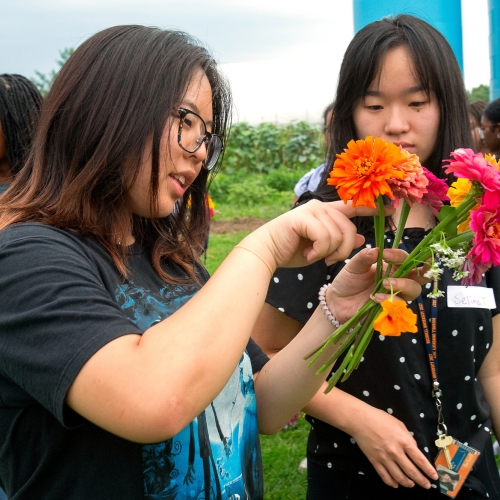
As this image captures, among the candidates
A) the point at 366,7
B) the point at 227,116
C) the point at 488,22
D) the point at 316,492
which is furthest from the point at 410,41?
the point at 488,22

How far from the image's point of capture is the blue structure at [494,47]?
563 cm

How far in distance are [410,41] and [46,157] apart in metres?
1.08

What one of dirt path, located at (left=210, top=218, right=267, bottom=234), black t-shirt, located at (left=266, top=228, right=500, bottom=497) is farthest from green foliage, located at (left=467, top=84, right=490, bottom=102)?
black t-shirt, located at (left=266, top=228, right=500, bottom=497)

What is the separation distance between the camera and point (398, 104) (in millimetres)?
1791

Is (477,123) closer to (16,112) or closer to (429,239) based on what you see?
(16,112)

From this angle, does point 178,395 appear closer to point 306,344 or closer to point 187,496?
point 187,496

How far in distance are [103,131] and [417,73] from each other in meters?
0.97

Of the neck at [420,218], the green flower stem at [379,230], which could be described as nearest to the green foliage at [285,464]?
the neck at [420,218]

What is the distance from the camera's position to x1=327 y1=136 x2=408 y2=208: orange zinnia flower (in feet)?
3.63

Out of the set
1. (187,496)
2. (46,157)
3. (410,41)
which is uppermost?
(410,41)

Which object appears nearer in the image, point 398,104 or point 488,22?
point 398,104

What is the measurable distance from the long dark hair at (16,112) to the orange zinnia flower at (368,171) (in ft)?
6.22

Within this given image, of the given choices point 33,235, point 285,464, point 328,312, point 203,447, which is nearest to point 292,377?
point 328,312

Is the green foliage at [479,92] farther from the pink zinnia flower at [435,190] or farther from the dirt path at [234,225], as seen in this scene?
the pink zinnia flower at [435,190]
